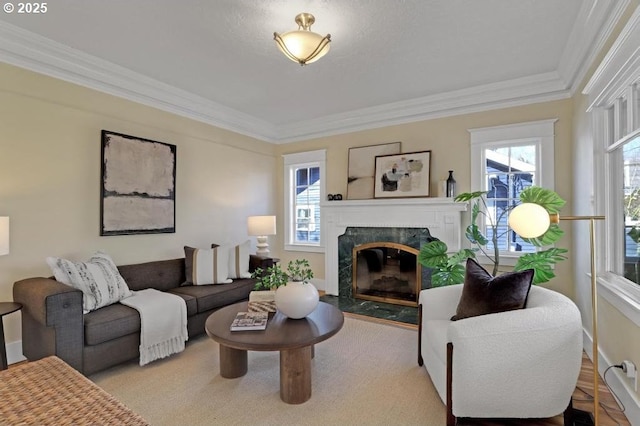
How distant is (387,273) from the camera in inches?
186

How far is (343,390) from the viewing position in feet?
7.62

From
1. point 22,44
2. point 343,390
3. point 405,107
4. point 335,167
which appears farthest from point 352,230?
point 22,44

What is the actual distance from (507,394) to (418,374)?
817 millimetres

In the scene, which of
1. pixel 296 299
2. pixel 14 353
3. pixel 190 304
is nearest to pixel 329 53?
pixel 296 299

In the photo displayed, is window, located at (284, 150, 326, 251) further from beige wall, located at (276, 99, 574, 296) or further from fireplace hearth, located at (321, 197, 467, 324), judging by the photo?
fireplace hearth, located at (321, 197, 467, 324)

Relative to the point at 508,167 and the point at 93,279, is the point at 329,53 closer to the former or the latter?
the point at 508,167

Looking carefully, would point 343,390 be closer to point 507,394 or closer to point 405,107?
point 507,394

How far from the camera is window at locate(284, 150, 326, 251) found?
17.6ft

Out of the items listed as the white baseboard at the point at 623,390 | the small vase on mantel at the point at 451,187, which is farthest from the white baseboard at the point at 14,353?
the small vase on mantel at the point at 451,187

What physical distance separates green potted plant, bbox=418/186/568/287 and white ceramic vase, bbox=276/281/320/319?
1.56m

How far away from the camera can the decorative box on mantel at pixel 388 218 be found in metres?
4.09

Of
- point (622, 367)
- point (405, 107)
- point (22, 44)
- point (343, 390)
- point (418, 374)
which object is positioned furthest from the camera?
point (405, 107)

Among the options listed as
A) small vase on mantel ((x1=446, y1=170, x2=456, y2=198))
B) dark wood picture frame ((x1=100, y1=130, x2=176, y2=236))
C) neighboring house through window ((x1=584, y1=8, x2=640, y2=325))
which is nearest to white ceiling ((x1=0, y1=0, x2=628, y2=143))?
neighboring house through window ((x1=584, y1=8, x2=640, y2=325))

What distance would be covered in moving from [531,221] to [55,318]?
3031mm
